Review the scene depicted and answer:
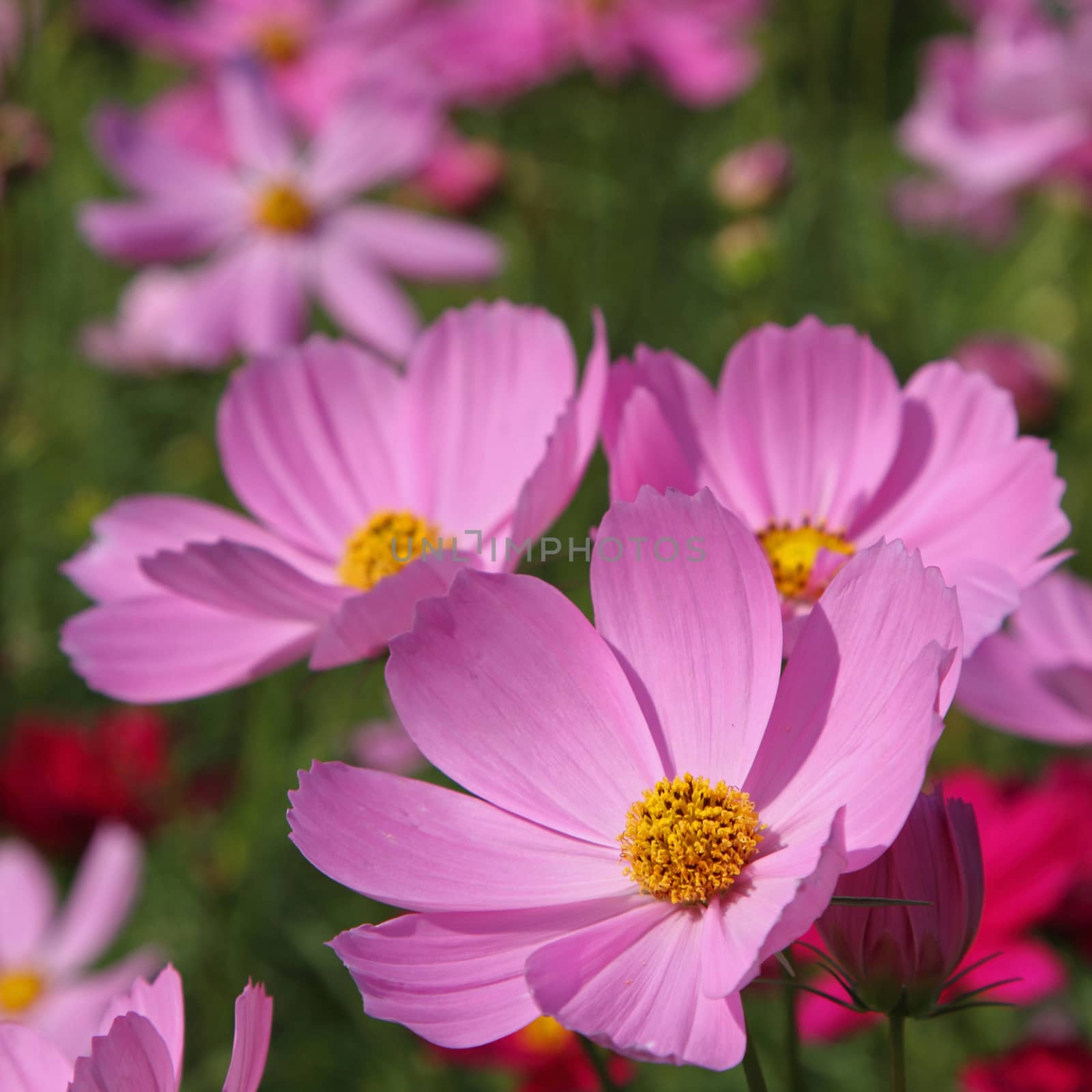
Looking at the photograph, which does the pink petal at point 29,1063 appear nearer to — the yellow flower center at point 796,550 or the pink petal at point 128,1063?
the pink petal at point 128,1063

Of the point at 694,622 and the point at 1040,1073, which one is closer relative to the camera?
the point at 694,622

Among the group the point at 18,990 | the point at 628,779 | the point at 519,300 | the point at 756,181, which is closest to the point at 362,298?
the point at 756,181

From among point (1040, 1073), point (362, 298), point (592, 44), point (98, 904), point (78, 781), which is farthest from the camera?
point (592, 44)

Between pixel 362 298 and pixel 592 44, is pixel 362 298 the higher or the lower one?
the lower one

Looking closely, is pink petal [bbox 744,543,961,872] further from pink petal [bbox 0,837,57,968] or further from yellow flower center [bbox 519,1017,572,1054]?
pink petal [bbox 0,837,57,968]

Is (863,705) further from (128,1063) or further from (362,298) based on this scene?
(362,298)

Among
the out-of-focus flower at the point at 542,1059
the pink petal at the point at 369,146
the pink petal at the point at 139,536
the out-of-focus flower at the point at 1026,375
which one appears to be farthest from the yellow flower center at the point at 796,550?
the pink petal at the point at 369,146

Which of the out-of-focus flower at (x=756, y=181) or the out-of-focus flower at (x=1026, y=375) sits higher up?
the out-of-focus flower at (x=756, y=181)
